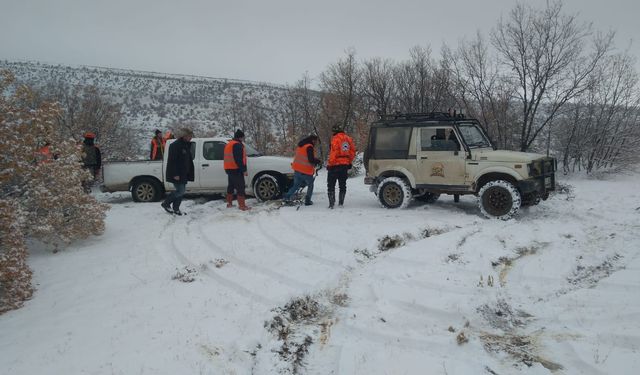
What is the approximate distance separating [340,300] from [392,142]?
17.0ft

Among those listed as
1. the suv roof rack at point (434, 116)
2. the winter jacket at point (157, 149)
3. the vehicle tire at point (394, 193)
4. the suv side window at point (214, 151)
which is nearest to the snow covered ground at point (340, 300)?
the vehicle tire at point (394, 193)

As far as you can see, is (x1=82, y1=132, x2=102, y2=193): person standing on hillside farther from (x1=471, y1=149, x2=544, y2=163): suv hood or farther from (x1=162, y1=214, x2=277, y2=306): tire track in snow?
(x1=471, y1=149, x2=544, y2=163): suv hood

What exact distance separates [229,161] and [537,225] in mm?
6365

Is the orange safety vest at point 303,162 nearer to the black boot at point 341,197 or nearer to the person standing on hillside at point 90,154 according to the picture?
the black boot at point 341,197

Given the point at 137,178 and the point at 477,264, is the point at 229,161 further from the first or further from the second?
the point at 477,264

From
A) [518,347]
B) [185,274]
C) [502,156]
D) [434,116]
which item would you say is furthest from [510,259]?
[185,274]

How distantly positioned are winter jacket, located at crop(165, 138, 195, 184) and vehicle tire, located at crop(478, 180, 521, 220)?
20.1 feet

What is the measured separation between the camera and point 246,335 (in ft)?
12.7

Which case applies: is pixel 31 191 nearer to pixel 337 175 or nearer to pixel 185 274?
pixel 185 274

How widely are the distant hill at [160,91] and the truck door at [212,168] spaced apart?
83.6 ft

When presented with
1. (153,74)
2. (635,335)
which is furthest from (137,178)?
(153,74)

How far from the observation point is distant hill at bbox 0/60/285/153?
4154cm

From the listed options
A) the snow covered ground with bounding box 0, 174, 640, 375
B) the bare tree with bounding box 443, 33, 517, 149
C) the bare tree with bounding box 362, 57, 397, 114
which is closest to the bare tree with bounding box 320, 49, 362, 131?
the bare tree with bounding box 362, 57, 397, 114

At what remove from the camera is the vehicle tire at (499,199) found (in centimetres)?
777
